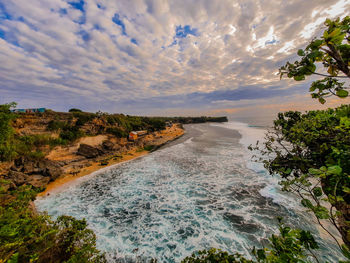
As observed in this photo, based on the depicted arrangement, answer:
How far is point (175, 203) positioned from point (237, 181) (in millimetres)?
6845

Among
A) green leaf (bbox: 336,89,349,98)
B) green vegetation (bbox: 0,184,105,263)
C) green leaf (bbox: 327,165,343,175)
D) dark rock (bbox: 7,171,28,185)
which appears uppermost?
green leaf (bbox: 336,89,349,98)

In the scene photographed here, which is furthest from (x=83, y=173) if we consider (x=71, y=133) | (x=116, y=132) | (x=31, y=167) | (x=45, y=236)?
(x=45, y=236)

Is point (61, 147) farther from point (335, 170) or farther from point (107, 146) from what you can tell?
point (335, 170)

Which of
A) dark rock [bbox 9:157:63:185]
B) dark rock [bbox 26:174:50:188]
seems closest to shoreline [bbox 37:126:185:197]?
dark rock [bbox 26:174:50:188]

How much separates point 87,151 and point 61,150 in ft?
10.7

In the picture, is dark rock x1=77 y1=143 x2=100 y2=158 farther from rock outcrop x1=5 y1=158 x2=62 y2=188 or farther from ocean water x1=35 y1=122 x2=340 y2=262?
ocean water x1=35 y1=122 x2=340 y2=262

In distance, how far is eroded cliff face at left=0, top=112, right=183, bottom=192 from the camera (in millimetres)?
12623

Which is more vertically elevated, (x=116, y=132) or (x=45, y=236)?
(x=116, y=132)

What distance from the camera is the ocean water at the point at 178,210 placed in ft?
21.3

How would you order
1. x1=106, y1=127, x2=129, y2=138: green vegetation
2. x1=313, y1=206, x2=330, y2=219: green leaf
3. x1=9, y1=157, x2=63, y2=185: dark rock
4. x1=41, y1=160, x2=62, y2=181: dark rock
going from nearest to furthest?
x1=313, y1=206, x2=330, y2=219: green leaf → x1=9, y1=157, x2=63, y2=185: dark rock → x1=41, y1=160, x2=62, y2=181: dark rock → x1=106, y1=127, x2=129, y2=138: green vegetation

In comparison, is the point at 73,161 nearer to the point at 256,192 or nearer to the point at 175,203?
the point at 175,203

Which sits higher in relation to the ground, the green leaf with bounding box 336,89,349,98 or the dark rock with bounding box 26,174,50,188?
the green leaf with bounding box 336,89,349,98

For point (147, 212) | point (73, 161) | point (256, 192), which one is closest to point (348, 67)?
point (147, 212)

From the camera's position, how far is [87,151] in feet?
68.9
